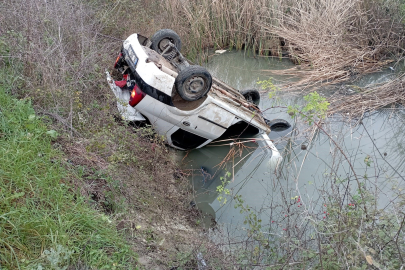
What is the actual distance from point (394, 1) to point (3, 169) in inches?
391

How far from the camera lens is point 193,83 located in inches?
176

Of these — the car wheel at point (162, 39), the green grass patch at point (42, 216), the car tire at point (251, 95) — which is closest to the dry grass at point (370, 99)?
the car tire at point (251, 95)

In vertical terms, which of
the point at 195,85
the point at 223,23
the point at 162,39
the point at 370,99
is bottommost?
the point at 370,99

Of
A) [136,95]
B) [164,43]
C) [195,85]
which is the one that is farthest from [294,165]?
[164,43]

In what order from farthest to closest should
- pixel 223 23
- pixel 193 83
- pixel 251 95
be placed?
1. pixel 223 23
2. pixel 251 95
3. pixel 193 83

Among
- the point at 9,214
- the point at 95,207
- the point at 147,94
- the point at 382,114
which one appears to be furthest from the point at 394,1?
the point at 9,214

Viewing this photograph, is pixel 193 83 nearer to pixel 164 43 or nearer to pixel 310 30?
pixel 164 43

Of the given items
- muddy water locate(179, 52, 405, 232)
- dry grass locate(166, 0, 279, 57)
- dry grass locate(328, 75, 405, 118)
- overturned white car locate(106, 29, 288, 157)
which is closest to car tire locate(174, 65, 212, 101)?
overturned white car locate(106, 29, 288, 157)

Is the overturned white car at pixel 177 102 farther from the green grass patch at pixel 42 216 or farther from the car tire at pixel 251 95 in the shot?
the green grass patch at pixel 42 216

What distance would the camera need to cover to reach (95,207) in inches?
121

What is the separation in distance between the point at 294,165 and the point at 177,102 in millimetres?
2150

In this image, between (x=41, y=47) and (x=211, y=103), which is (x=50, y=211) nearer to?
(x=41, y=47)

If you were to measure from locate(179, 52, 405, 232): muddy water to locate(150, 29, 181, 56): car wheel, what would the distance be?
77.2 inches

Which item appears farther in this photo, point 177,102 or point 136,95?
point 177,102
